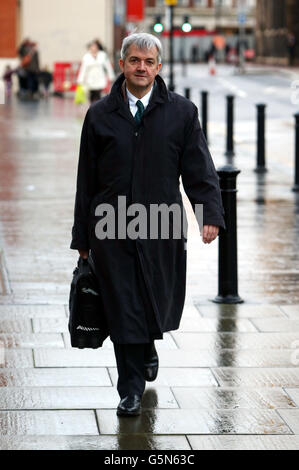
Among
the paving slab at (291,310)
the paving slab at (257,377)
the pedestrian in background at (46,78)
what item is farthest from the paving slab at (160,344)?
the pedestrian in background at (46,78)

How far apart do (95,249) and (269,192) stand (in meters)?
8.72

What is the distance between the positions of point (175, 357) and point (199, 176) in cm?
145

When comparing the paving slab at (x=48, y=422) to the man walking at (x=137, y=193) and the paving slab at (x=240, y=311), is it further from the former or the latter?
the paving slab at (x=240, y=311)

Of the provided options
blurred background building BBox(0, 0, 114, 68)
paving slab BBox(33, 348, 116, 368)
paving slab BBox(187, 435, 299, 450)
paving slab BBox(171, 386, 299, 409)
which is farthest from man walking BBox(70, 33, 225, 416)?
blurred background building BBox(0, 0, 114, 68)

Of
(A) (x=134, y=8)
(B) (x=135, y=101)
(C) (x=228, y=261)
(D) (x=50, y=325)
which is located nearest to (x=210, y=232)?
(B) (x=135, y=101)

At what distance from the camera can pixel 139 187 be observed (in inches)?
220

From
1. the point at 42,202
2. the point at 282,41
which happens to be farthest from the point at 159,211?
the point at 282,41

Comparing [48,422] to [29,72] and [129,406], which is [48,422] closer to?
[129,406]

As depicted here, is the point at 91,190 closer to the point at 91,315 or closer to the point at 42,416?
the point at 91,315

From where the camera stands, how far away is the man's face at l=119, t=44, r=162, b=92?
5.59 m

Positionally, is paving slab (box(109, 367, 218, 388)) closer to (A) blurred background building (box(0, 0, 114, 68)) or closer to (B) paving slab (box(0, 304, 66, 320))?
(B) paving slab (box(0, 304, 66, 320))

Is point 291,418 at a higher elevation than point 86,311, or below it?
below

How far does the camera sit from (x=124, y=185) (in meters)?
5.61

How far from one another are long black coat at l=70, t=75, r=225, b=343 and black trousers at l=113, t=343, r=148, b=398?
117 millimetres
